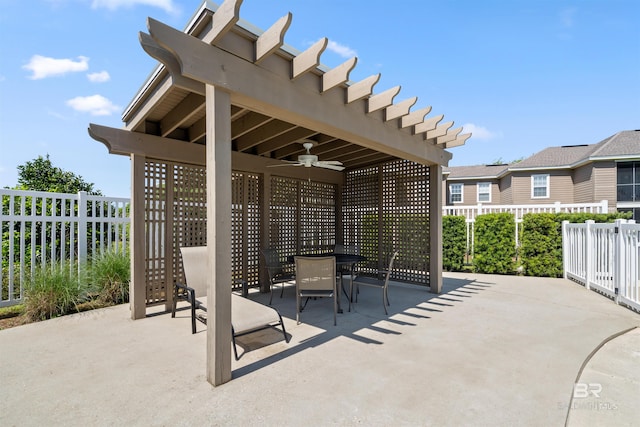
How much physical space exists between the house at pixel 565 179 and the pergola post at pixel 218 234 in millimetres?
10539

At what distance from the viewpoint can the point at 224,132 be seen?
2.57 metres

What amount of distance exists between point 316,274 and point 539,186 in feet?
51.1

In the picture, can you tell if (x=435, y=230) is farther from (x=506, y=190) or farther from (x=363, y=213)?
(x=506, y=190)

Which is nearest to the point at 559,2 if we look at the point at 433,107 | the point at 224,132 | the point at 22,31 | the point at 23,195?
the point at 433,107

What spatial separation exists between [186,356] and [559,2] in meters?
8.81

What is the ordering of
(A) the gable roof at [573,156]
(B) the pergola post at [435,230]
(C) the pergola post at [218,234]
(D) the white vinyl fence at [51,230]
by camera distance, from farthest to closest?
1. (A) the gable roof at [573,156]
2. (B) the pergola post at [435,230]
3. (D) the white vinyl fence at [51,230]
4. (C) the pergola post at [218,234]

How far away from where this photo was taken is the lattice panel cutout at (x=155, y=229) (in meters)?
4.53

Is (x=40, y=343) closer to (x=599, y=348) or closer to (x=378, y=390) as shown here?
(x=378, y=390)

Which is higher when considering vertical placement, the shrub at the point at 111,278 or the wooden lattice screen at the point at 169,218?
the wooden lattice screen at the point at 169,218

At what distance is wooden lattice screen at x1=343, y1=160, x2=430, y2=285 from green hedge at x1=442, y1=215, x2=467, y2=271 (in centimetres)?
249

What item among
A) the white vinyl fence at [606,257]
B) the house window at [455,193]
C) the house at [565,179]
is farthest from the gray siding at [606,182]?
the white vinyl fence at [606,257]

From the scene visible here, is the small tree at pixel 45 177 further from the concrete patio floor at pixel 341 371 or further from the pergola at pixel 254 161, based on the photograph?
the concrete patio floor at pixel 341 371

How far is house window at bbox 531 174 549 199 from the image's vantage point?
14.7 m

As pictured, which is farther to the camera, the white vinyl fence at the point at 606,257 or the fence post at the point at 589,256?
the fence post at the point at 589,256
